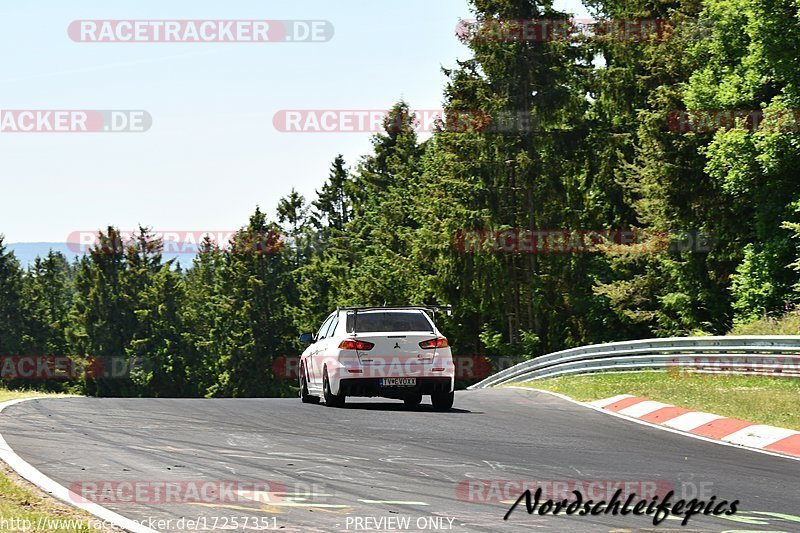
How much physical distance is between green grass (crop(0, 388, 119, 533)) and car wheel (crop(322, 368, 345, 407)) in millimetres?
8859

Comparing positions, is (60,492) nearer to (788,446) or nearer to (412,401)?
(788,446)

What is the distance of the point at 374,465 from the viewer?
34.6 ft

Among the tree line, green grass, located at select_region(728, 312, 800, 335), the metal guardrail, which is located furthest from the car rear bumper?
the tree line

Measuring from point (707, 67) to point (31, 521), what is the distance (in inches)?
1276

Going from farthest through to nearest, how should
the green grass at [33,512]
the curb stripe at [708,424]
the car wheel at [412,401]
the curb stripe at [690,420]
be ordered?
1. the car wheel at [412,401]
2. the curb stripe at [690,420]
3. the curb stripe at [708,424]
4. the green grass at [33,512]

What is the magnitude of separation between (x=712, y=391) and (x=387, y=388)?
6.54 m

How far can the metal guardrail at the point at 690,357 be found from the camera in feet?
66.7

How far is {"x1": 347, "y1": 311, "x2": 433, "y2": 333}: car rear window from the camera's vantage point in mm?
17312

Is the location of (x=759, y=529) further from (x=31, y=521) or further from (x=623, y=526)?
(x=31, y=521)

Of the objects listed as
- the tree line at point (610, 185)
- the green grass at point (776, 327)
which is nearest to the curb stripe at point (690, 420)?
the green grass at point (776, 327)

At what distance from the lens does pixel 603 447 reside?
507 inches

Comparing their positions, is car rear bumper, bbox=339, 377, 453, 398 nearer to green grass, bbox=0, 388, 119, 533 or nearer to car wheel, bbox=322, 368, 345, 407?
car wheel, bbox=322, 368, 345, 407

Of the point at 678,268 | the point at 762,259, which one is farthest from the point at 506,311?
the point at 762,259

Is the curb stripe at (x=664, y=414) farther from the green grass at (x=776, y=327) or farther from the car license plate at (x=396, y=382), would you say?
the green grass at (x=776, y=327)
